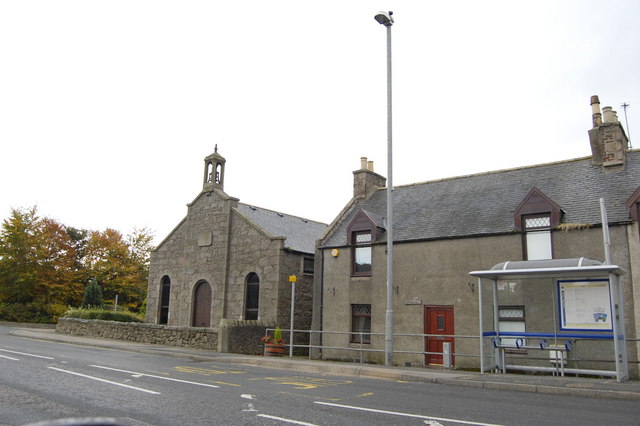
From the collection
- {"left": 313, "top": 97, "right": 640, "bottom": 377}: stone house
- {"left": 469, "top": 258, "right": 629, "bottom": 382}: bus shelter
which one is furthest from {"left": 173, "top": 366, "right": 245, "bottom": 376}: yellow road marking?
{"left": 469, "top": 258, "right": 629, "bottom": 382}: bus shelter

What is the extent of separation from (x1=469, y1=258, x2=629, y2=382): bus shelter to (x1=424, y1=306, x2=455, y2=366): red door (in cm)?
198

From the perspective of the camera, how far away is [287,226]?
28.5m

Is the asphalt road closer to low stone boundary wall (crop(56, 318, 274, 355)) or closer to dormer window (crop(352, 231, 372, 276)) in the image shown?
low stone boundary wall (crop(56, 318, 274, 355))

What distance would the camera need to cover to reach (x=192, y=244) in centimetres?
2814

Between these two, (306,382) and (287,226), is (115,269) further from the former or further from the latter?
(306,382)

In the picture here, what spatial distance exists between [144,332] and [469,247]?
15.7 m

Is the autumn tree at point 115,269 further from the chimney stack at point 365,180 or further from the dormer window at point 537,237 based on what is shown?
the dormer window at point 537,237

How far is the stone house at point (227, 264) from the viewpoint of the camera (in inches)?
957

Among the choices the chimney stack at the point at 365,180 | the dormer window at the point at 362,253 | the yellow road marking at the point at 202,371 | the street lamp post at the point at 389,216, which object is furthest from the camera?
the chimney stack at the point at 365,180

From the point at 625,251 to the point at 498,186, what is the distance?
604 centimetres

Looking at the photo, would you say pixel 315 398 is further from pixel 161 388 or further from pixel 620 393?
pixel 620 393

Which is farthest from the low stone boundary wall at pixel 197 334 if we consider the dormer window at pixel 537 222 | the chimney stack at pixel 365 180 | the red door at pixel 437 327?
the dormer window at pixel 537 222

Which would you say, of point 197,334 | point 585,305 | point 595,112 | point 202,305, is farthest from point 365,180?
point 585,305

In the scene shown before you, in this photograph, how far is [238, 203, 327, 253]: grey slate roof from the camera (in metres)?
26.1
